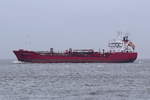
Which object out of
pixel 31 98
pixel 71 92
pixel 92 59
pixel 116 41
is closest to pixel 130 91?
pixel 71 92

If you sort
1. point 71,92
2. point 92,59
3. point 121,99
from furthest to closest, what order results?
point 92,59
point 71,92
point 121,99

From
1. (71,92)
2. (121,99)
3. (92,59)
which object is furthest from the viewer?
(92,59)

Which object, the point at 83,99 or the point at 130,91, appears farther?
the point at 130,91

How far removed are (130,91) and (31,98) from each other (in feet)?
31.7

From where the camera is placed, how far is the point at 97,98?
37.8 m

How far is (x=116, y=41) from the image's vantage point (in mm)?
125938

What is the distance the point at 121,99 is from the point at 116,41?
89373 millimetres

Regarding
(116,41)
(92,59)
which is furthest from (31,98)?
(116,41)

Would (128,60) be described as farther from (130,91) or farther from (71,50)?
(130,91)

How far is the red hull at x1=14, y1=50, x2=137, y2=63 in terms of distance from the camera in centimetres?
11550

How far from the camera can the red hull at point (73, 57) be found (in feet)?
379

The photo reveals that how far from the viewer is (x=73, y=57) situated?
118 metres

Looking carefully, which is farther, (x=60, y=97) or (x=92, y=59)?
(x=92, y=59)

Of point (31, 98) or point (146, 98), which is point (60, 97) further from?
point (146, 98)
